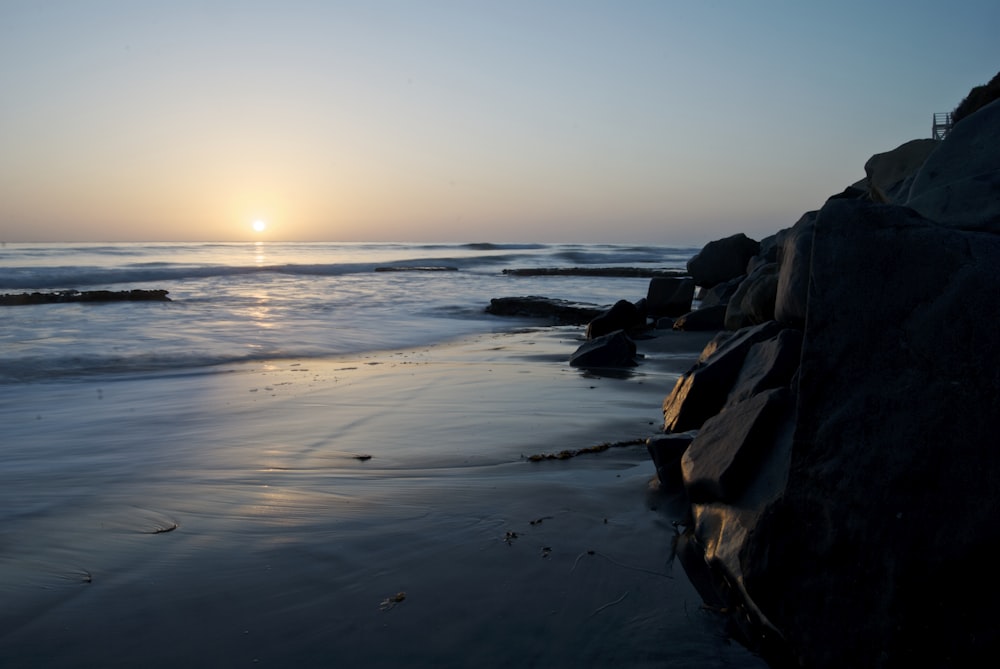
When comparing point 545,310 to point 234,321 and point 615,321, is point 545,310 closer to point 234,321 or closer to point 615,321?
point 615,321

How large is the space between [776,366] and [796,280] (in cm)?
47

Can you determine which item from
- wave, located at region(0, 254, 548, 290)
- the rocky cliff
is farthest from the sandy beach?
Result: wave, located at region(0, 254, 548, 290)

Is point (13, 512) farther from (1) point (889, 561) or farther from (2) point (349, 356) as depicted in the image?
(2) point (349, 356)

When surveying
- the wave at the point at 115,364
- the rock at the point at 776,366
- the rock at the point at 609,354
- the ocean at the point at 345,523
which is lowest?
the wave at the point at 115,364

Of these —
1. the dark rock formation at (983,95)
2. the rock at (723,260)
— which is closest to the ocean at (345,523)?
the dark rock formation at (983,95)

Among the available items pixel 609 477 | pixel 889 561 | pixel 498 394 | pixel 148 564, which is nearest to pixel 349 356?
pixel 498 394

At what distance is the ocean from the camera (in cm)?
235

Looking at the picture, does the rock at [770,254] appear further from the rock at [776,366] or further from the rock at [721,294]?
the rock at [776,366]

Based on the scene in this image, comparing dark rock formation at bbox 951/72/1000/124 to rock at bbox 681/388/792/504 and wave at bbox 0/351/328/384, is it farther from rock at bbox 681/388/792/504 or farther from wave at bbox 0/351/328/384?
wave at bbox 0/351/328/384

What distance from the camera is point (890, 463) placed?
2.05m

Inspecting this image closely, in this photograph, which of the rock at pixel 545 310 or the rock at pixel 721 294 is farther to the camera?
the rock at pixel 545 310

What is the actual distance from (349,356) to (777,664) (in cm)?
848

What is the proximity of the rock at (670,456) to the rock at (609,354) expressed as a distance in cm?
445

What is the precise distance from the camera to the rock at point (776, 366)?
3.43 metres
